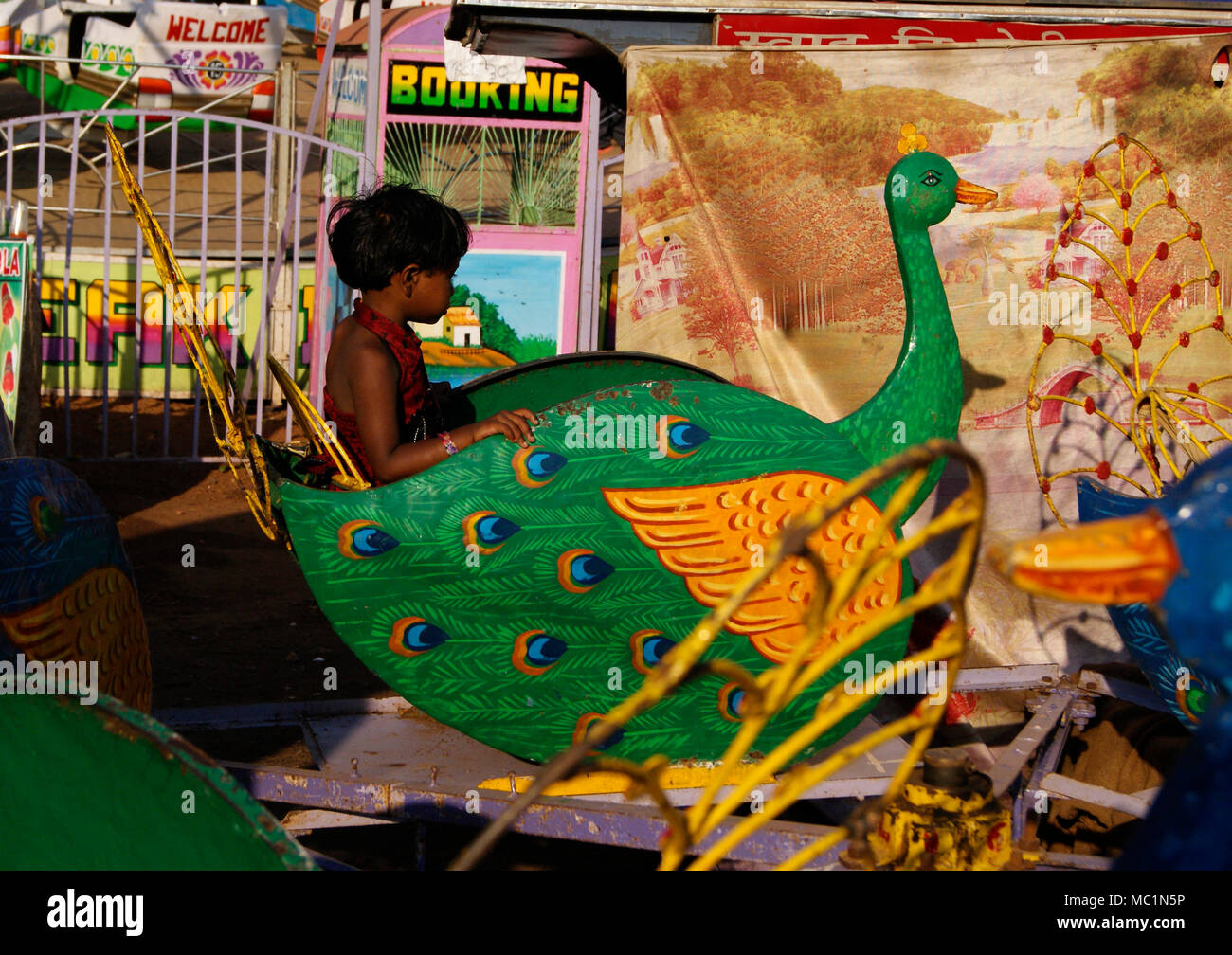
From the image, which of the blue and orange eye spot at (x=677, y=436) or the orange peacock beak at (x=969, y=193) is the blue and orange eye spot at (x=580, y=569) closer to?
the blue and orange eye spot at (x=677, y=436)

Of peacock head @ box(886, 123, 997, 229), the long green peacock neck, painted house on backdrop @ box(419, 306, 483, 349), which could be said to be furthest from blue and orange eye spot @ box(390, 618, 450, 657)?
painted house on backdrop @ box(419, 306, 483, 349)

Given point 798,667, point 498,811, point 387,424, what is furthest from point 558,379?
point 798,667

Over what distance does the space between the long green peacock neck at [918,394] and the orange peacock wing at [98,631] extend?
157cm

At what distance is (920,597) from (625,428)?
A: 1305mm

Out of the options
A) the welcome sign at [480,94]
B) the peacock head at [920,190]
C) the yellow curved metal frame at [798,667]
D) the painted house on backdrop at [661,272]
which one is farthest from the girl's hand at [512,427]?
the welcome sign at [480,94]

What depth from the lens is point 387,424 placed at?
7.91ft

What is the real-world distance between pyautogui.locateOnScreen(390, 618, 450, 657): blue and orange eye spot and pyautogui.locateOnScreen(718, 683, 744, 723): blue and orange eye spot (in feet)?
1.86

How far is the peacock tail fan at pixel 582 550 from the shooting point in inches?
88.3

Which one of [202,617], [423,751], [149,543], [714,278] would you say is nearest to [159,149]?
[149,543]

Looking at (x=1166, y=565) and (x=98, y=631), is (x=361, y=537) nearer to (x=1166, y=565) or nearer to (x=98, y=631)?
(x=98, y=631)

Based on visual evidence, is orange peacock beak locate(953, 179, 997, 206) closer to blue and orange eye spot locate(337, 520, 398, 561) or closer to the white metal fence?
blue and orange eye spot locate(337, 520, 398, 561)

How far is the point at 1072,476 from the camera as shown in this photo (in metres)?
3.72
